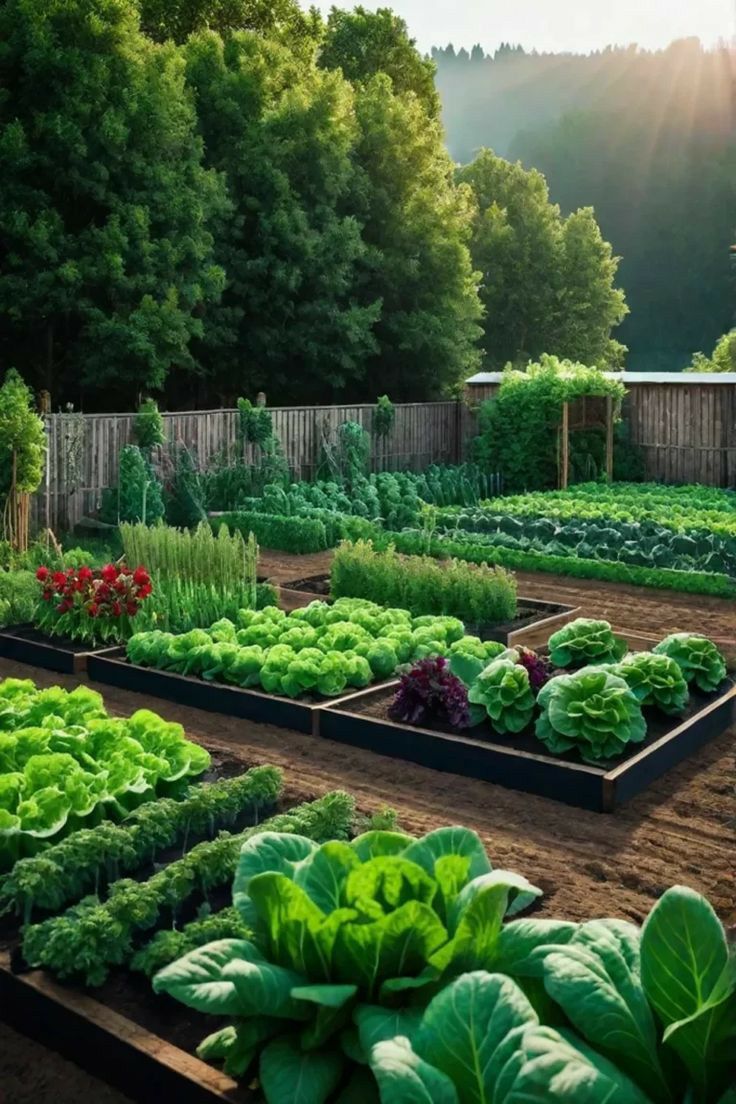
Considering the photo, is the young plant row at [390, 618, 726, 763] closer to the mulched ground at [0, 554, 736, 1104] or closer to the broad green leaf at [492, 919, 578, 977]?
the mulched ground at [0, 554, 736, 1104]

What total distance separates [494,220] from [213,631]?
1365 inches

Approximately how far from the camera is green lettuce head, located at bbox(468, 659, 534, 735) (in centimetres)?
593

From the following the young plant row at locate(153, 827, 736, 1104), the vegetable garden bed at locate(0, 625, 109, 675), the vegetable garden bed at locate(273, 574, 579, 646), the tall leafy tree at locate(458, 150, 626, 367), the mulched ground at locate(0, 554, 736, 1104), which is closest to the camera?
the young plant row at locate(153, 827, 736, 1104)

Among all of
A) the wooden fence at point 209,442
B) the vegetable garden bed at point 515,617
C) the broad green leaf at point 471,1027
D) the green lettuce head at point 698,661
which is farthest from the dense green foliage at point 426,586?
the broad green leaf at point 471,1027

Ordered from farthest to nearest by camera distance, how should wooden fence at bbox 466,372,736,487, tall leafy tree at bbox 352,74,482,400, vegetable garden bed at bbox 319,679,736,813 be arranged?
tall leafy tree at bbox 352,74,482,400 → wooden fence at bbox 466,372,736,487 → vegetable garden bed at bbox 319,679,736,813

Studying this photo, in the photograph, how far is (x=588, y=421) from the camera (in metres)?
18.8

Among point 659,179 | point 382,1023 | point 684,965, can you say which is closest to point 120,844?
point 382,1023

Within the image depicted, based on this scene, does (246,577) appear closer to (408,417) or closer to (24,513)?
(24,513)

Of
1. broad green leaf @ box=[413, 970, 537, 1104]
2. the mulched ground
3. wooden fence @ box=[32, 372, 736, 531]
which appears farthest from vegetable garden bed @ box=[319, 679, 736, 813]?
wooden fence @ box=[32, 372, 736, 531]

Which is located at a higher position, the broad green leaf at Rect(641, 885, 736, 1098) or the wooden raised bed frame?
the broad green leaf at Rect(641, 885, 736, 1098)

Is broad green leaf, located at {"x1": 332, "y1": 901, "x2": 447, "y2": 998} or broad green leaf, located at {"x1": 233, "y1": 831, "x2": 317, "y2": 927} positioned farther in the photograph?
broad green leaf, located at {"x1": 233, "y1": 831, "x2": 317, "y2": 927}

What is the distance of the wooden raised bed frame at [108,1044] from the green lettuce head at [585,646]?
13.0 ft

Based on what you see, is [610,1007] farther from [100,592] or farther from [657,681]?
[100,592]

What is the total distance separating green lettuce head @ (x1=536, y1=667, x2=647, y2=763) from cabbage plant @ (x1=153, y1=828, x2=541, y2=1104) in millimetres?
2466
